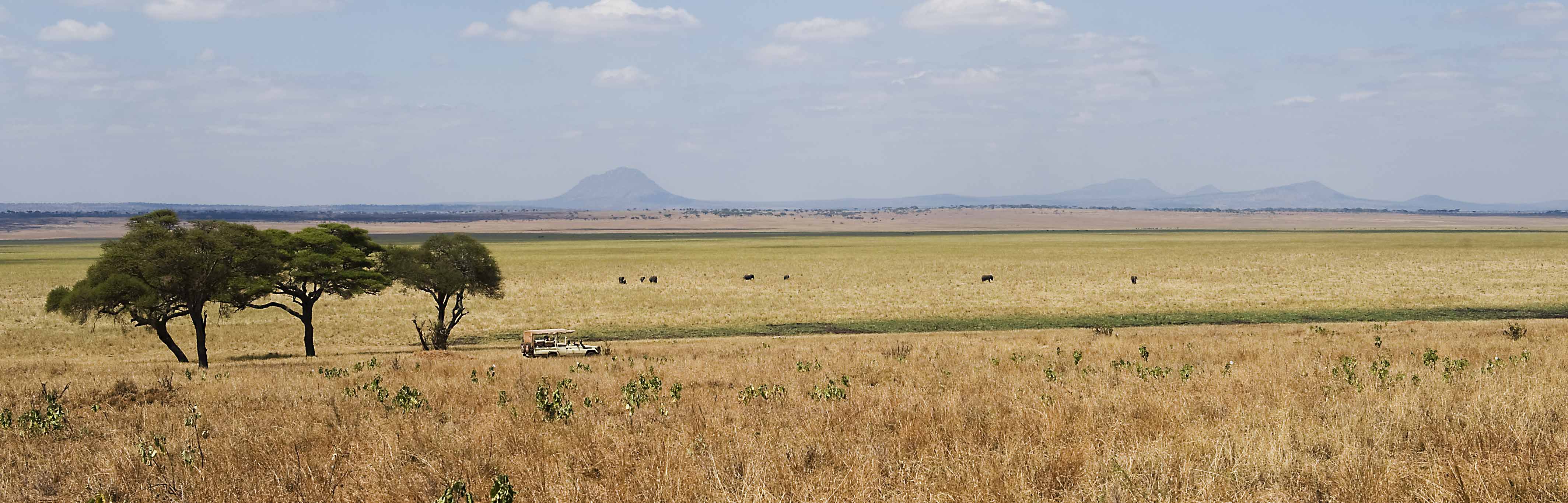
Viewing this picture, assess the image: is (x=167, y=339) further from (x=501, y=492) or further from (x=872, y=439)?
(x=501, y=492)

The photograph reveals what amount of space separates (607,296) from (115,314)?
3242cm

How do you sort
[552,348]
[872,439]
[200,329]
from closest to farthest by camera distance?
[872,439] → [552,348] → [200,329]

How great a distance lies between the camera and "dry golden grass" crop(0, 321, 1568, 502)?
6.38 metres

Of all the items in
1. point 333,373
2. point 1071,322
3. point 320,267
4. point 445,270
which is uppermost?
point 320,267

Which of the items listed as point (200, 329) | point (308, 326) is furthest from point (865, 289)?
point (200, 329)

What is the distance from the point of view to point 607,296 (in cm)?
6331

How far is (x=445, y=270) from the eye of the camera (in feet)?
Answer: 133

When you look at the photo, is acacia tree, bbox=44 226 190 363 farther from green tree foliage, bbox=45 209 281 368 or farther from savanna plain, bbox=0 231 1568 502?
savanna plain, bbox=0 231 1568 502

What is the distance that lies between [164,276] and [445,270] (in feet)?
35.0

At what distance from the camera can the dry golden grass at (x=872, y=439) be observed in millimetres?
6379

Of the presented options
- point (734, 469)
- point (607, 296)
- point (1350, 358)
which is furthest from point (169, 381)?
point (607, 296)

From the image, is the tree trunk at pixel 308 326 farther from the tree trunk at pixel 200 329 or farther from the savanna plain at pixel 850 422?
the savanna plain at pixel 850 422

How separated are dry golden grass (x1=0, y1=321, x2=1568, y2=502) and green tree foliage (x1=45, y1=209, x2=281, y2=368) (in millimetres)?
19036

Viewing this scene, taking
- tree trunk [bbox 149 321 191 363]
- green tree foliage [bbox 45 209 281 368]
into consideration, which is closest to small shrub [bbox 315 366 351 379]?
green tree foliage [bbox 45 209 281 368]
